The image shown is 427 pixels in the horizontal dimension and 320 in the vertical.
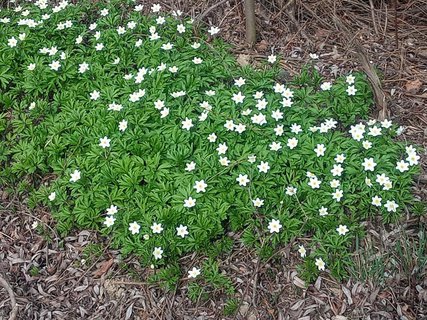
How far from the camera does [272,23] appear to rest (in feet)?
18.3

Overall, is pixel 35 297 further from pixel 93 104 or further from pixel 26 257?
pixel 93 104

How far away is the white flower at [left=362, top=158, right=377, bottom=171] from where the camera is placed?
416 centimetres

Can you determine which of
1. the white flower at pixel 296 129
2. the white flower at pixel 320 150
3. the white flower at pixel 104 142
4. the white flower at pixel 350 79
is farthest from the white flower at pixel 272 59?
the white flower at pixel 104 142

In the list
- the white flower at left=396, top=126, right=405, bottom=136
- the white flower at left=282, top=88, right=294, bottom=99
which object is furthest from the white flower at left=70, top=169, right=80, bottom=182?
the white flower at left=396, top=126, right=405, bottom=136

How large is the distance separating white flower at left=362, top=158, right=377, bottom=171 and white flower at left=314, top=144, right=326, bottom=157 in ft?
0.95

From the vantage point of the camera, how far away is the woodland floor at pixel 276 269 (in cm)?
389

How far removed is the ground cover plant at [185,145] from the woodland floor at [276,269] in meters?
0.13

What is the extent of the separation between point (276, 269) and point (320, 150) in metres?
0.90

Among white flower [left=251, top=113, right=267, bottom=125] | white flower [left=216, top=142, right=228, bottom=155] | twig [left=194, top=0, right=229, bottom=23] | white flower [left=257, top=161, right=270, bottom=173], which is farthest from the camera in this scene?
twig [left=194, top=0, right=229, bottom=23]

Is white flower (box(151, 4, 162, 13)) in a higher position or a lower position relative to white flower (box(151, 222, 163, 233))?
higher

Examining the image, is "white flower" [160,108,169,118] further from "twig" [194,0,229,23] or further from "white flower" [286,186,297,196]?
"twig" [194,0,229,23]

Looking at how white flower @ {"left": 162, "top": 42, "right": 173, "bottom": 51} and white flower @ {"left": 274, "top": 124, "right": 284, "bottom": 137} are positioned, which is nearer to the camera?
white flower @ {"left": 274, "top": 124, "right": 284, "bottom": 137}

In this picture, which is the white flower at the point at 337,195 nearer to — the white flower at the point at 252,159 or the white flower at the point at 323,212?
the white flower at the point at 323,212

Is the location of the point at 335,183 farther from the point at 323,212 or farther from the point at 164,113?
the point at 164,113
